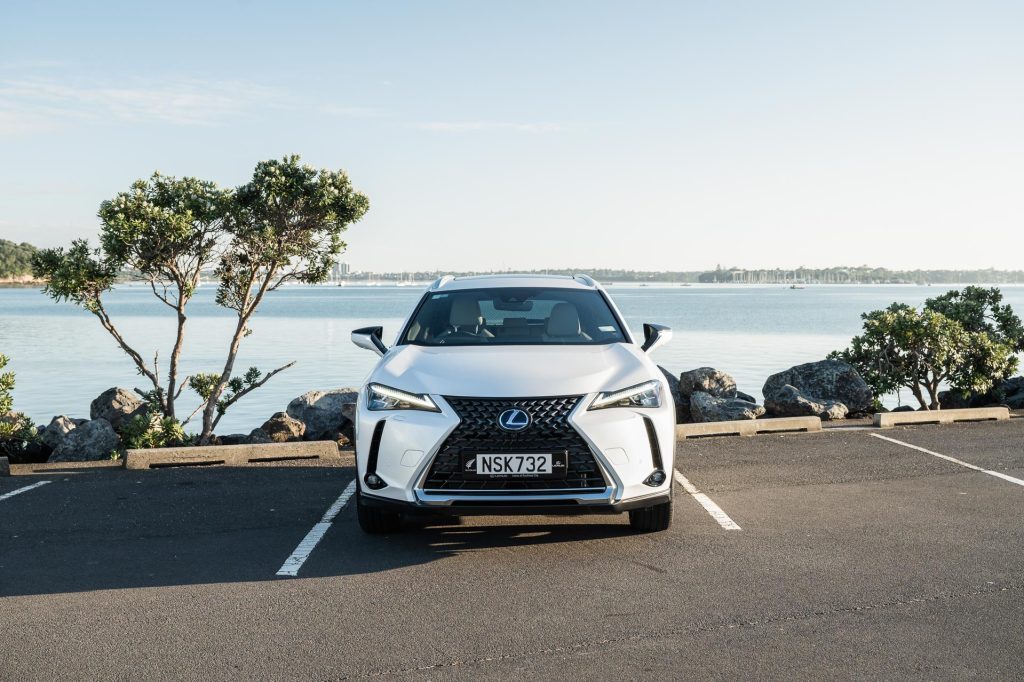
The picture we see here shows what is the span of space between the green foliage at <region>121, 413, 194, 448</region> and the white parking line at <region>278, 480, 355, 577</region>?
484cm

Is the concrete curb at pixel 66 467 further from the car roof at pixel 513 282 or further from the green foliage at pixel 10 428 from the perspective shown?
the car roof at pixel 513 282

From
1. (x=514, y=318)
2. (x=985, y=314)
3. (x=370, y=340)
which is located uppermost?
(x=514, y=318)

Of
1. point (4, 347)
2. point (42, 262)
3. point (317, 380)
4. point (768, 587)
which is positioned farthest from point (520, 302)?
point (4, 347)

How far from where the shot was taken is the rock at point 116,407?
1727 centimetres

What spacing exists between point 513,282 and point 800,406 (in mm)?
8020

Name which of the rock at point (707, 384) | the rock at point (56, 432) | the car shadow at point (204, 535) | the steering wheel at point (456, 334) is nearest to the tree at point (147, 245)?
the rock at point (56, 432)

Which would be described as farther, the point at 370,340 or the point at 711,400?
the point at 711,400

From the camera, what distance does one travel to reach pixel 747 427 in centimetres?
1189

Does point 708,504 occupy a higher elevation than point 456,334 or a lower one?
lower

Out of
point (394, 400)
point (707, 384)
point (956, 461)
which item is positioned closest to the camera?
point (394, 400)

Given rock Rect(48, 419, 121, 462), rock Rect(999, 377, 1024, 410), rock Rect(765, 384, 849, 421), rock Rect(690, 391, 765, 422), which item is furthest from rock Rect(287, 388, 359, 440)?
rock Rect(999, 377, 1024, 410)

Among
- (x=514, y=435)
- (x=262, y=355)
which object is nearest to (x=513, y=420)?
(x=514, y=435)

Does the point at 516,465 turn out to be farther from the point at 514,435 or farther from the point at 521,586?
the point at 521,586

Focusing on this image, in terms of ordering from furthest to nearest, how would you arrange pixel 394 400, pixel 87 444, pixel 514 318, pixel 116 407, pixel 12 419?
pixel 116 407
pixel 87 444
pixel 12 419
pixel 514 318
pixel 394 400
